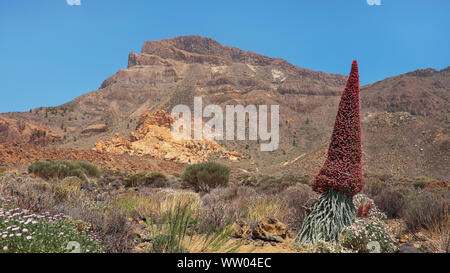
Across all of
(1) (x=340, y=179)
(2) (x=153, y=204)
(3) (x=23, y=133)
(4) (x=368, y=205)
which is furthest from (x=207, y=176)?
(3) (x=23, y=133)

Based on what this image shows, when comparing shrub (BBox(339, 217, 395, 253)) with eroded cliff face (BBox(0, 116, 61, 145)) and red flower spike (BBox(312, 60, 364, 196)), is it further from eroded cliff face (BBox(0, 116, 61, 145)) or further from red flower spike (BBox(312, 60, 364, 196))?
eroded cliff face (BBox(0, 116, 61, 145))

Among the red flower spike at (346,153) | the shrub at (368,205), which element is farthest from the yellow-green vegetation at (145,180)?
the red flower spike at (346,153)

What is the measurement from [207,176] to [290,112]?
50.7 m

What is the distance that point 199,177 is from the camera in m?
14.0

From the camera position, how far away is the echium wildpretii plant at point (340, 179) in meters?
5.02

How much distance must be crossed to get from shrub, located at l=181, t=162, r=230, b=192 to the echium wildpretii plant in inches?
354

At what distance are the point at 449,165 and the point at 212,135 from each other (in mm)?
33493

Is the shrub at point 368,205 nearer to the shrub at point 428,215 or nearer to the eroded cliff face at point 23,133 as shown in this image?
the shrub at point 428,215

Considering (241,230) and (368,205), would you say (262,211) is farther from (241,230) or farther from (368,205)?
(368,205)

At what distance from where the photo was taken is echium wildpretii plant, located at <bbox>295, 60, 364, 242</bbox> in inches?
197
